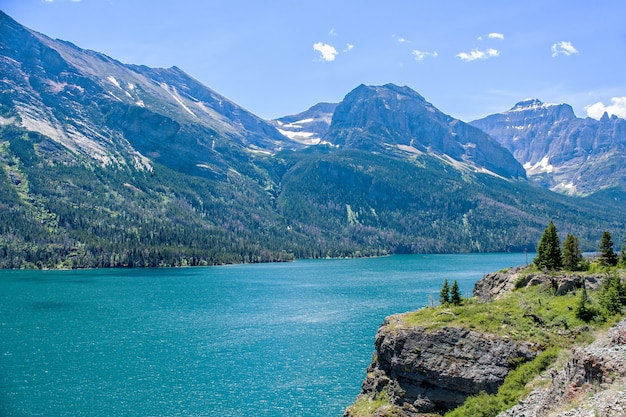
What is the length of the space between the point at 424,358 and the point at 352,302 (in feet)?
345

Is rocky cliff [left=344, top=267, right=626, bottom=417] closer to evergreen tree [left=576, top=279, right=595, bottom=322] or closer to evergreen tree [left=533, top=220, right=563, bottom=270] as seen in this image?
evergreen tree [left=576, top=279, right=595, bottom=322]

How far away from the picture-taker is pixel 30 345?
9894 cm

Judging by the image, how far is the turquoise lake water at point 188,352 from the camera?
69.3 m

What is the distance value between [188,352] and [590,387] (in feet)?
261

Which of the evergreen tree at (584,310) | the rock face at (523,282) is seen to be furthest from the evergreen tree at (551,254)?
the evergreen tree at (584,310)

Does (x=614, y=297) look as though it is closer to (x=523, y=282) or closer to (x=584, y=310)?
(x=584, y=310)

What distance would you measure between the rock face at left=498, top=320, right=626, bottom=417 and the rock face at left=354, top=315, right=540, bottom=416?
8.70 meters

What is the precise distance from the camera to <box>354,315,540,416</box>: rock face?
145ft

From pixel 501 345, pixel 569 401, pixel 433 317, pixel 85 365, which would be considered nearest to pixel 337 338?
pixel 85 365

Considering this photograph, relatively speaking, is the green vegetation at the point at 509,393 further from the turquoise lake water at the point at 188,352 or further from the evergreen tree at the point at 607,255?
the turquoise lake water at the point at 188,352

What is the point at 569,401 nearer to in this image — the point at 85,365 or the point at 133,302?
the point at 85,365

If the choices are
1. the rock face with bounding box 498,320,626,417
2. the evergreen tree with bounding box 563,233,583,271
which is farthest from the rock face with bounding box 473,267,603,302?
the rock face with bounding box 498,320,626,417

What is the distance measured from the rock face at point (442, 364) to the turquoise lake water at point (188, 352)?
1973 centimetres

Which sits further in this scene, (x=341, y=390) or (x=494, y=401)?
(x=341, y=390)
